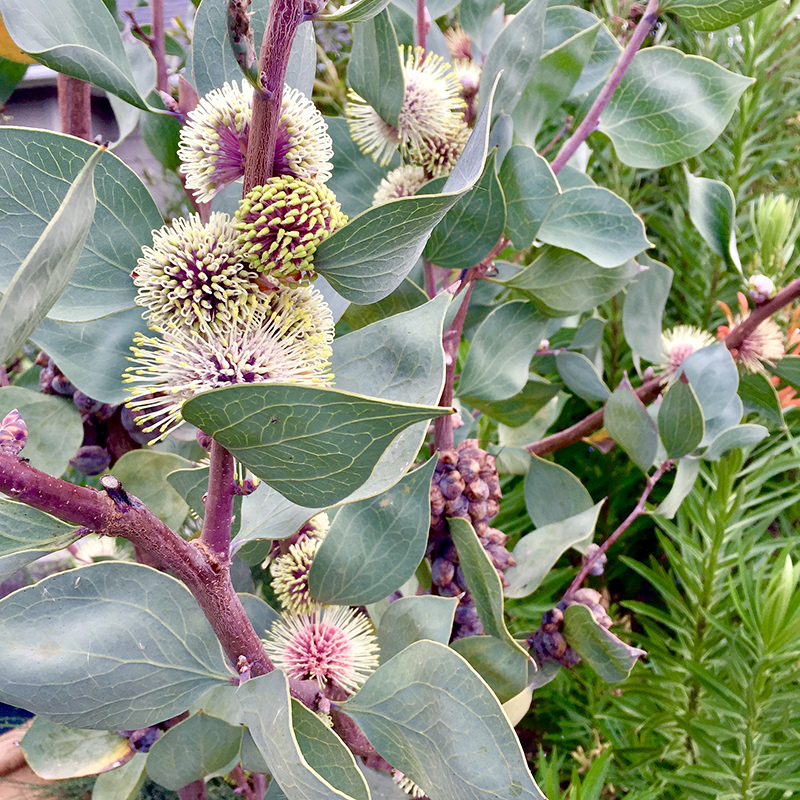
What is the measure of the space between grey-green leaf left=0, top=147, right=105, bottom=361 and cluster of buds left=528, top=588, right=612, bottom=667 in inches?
12.2

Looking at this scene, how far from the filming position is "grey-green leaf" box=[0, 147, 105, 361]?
0.15m

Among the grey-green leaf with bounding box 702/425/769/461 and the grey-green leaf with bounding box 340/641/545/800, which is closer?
the grey-green leaf with bounding box 340/641/545/800

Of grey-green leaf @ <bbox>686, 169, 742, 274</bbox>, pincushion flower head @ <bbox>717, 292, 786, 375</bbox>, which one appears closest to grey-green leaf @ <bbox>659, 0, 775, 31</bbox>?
grey-green leaf @ <bbox>686, 169, 742, 274</bbox>

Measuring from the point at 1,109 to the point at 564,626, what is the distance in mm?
509

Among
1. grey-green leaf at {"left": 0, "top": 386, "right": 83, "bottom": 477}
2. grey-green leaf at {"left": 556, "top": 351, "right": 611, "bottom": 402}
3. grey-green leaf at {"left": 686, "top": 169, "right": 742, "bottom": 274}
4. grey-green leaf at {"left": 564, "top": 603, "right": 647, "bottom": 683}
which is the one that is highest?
grey-green leaf at {"left": 686, "top": 169, "right": 742, "bottom": 274}

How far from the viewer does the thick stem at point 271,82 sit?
19 cm

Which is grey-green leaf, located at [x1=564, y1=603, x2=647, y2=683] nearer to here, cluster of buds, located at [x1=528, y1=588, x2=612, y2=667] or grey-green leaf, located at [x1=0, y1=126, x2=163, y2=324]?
cluster of buds, located at [x1=528, y1=588, x2=612, y2=667]

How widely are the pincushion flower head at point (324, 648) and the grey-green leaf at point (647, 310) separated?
27cm

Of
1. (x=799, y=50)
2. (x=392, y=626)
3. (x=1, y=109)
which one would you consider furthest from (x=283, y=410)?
(x=799, y=50)

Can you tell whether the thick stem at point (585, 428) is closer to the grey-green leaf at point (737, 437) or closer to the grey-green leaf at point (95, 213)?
the grey-green leaf at point (737, 437)

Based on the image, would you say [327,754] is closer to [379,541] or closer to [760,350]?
[379,541]

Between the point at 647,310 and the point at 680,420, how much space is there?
0.11m

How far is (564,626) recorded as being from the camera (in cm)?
39

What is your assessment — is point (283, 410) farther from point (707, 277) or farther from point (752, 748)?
point (707, 277)
